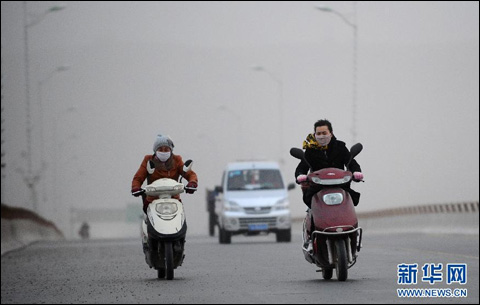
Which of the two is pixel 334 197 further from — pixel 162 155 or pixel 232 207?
pixel 232 207

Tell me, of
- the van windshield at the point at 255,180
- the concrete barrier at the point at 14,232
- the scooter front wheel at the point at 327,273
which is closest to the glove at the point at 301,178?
the scooter front wheel at the point at 327,273

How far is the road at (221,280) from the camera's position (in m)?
13.7

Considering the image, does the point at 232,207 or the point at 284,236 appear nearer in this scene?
the point at 232,207

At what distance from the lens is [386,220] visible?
55438 mm

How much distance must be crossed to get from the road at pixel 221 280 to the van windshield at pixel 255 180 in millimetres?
7294

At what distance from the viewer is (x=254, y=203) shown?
33.1 m

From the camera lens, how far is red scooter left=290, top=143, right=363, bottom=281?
14375 mm

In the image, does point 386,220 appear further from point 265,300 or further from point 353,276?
point 265,300

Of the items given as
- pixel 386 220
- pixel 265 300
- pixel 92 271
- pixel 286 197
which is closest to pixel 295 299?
pixel 265 300

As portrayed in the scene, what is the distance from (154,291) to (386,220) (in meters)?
41.2

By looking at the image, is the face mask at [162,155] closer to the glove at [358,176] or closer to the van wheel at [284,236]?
the glove at [358,176]

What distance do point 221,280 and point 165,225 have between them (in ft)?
4.40

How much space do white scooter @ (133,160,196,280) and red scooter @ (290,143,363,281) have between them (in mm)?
2006

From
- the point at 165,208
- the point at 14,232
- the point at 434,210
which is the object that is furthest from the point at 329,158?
the point at 434,210
